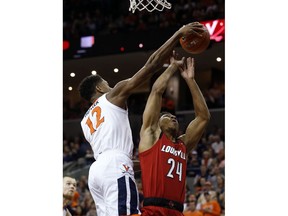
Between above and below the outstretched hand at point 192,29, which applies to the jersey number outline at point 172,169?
below

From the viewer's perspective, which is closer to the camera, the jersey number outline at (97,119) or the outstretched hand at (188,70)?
the jersey number outline at (97,119)

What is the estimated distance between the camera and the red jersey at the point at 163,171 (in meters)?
5.82

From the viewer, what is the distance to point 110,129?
5.90 metres

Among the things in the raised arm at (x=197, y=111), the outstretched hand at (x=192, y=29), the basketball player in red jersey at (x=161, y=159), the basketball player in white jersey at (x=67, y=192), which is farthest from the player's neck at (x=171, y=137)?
the basketball player in white jersey at (x=67, y=192)

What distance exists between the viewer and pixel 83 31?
19.7 m

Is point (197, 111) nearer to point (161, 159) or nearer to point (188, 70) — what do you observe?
point (188, 70)

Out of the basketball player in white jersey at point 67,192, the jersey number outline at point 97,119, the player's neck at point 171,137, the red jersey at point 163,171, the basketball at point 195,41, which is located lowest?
the basketball player in white jersey at point 67,192

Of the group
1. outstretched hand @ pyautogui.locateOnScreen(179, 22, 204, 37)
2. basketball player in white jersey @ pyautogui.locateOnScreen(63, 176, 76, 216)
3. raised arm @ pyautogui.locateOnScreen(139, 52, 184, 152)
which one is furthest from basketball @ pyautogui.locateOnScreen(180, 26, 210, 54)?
basketball player in white jersey @ pyautogui.locateOnScreen(63, 176, 76, 216)

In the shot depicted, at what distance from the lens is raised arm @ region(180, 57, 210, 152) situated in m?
6.22

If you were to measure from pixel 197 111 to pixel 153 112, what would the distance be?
61cm
